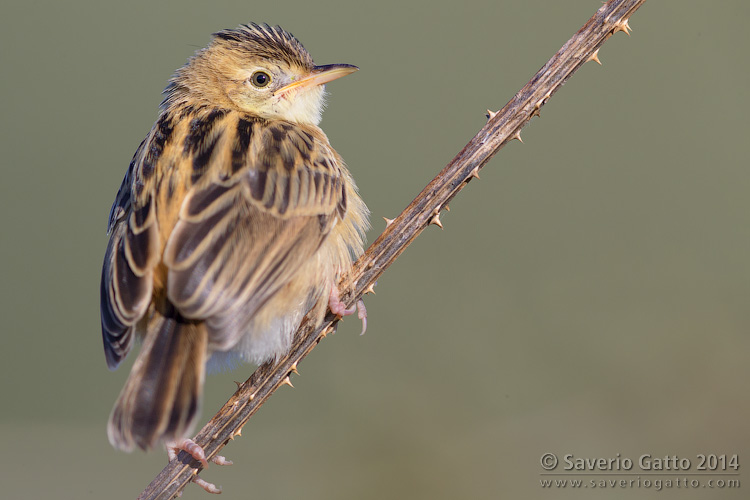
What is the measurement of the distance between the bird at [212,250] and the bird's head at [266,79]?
0.07m

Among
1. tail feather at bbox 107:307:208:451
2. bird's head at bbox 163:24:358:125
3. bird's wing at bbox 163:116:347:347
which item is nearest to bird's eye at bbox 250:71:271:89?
bird's head at bbox 163:24:358:125

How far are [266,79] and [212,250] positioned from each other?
1485mm

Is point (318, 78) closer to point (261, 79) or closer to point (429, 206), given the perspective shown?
point (261, 79)

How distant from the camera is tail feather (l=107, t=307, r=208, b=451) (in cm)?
280

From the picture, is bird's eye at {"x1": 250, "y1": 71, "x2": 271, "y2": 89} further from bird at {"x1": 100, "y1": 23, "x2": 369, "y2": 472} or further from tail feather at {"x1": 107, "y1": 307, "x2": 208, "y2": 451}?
tail feather at {"x1": 107, "y1": 307, "x2": 208, "y2": 451}

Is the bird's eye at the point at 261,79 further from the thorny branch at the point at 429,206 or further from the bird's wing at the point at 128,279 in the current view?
the thorny branch at the point at 429,206

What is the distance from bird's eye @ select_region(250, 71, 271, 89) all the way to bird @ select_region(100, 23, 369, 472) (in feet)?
0.66

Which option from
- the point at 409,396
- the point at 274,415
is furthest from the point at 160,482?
the point at 409,396

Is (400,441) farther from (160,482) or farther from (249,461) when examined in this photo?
(160,482)

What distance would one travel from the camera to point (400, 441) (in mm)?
5578

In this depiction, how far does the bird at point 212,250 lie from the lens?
114 inches

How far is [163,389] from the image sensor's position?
2.86 metres

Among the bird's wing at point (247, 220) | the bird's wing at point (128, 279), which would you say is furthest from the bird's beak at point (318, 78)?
the bird's wing at point (128, 279)

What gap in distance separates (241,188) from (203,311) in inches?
25.6
